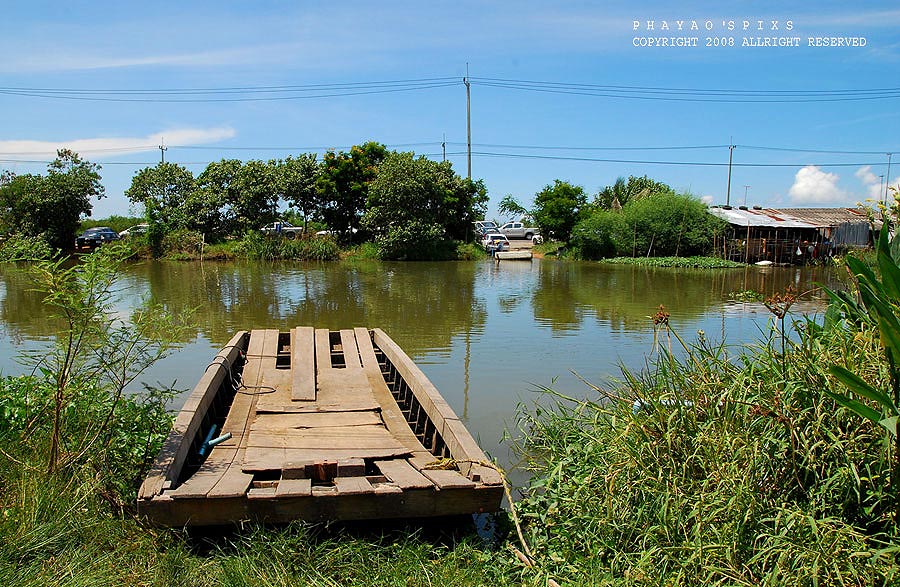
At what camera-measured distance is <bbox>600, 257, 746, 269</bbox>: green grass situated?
29.0m

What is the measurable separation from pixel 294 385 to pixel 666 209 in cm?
2784

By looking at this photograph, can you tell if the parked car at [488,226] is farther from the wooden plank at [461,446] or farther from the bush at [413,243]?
the wooden plank at [461,446]

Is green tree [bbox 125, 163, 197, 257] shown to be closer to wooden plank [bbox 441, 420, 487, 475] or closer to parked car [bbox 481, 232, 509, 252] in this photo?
parked car [bbox 481, 232, 509, 252]

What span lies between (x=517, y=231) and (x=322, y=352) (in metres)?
37.6

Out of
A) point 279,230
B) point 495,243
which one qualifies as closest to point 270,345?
point 279,230

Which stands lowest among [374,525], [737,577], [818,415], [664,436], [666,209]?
[374,525]

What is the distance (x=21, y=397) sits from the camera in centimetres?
480

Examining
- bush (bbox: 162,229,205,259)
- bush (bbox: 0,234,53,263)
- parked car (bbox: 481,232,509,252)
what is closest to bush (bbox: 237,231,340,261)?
bush (bbox: 162,229,205,259)

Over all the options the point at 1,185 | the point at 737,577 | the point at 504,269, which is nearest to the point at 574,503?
the point at 737,577

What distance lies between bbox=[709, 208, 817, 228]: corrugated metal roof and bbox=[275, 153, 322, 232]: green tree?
1860cm

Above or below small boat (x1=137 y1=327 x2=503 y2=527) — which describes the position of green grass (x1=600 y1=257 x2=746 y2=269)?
above

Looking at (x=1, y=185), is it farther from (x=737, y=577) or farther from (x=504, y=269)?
(x=737, y=577)

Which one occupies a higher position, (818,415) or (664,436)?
(818,415)

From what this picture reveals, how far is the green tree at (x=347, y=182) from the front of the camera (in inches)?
1275
